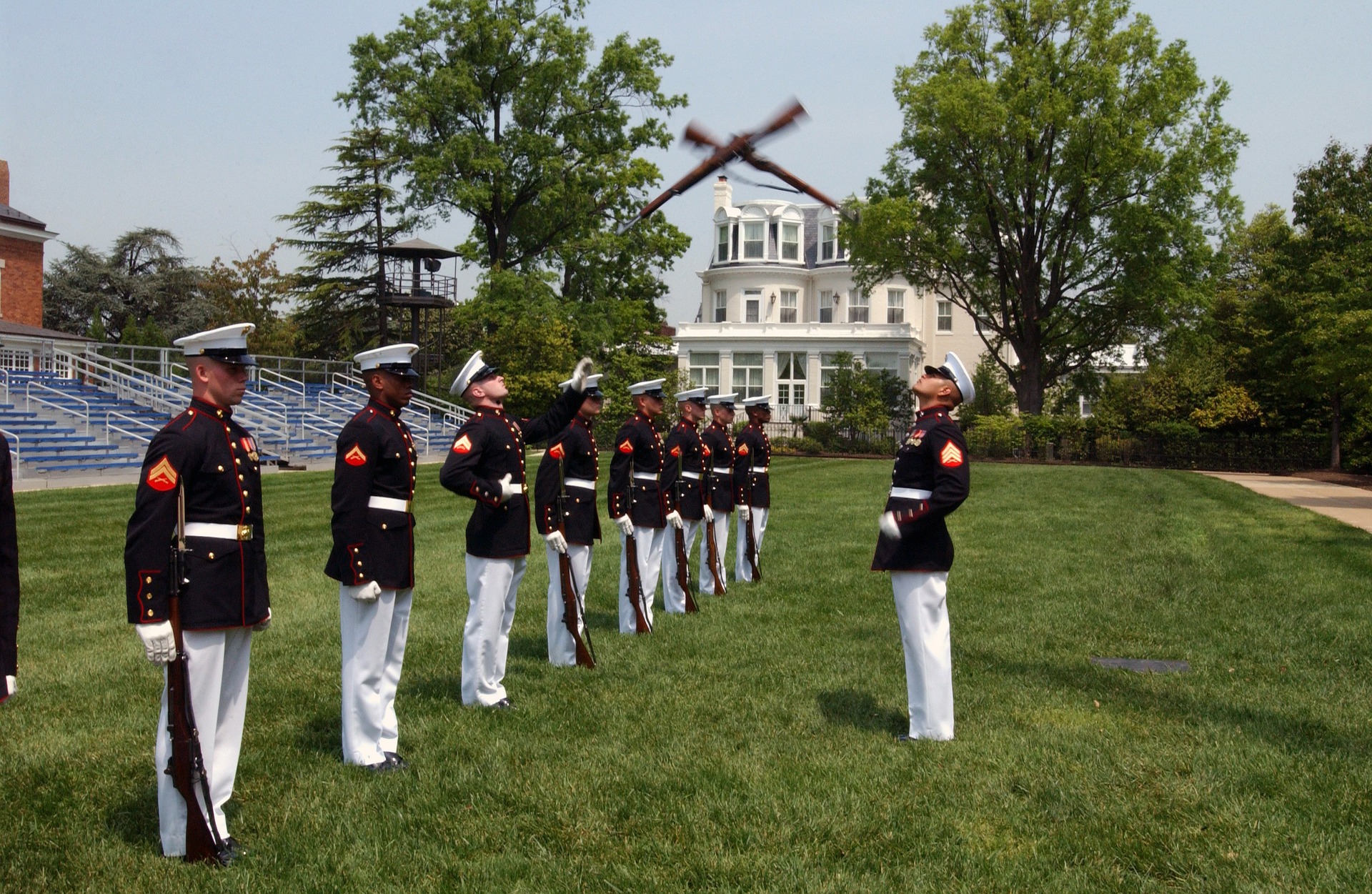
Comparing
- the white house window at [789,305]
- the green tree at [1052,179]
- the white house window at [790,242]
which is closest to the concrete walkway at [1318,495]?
the green tree at [1052,179]

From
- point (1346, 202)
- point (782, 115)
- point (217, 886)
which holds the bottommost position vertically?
point (217, 886)

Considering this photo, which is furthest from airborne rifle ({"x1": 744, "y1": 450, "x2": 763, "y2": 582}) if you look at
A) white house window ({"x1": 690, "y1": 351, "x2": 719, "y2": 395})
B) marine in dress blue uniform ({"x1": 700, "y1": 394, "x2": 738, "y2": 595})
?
white house window ({"x1": 690, "y1": 351, "x2": 719, "y2": 395})

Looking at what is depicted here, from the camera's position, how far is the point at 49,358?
38344mm

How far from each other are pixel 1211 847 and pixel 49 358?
41428 millimetres

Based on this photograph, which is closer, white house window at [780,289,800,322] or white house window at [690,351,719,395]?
white house window at [690,351,719,395]

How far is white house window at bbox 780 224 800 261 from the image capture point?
59844mm

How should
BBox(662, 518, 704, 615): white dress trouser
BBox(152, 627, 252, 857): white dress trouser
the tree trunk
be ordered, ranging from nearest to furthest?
1. BBox(152, 627, 252, 857): white dress trouser
2. BBox(662, 518, 704, 615): white dress trouser
3. the tree trunk

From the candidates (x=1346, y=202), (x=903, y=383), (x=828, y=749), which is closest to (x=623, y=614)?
(x=828, y=749)

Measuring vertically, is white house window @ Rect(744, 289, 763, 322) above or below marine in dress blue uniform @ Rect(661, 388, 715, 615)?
above

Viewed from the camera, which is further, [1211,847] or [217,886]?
[1211,847]

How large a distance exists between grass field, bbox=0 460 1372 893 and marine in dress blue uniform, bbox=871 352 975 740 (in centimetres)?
34

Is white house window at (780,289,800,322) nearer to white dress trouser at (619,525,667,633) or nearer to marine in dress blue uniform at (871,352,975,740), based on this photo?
white dress trouser at (619,525,667,633)

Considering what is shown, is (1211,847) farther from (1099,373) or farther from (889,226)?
(1099,373)

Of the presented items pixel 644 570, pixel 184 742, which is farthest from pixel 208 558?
pixel 644 570
